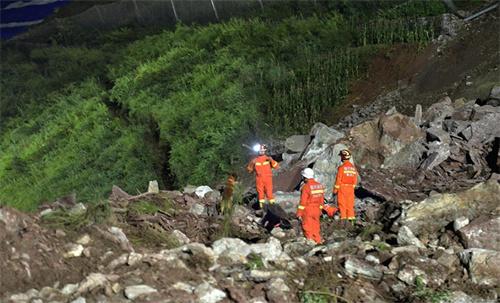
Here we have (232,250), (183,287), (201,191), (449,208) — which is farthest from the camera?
(201,191)

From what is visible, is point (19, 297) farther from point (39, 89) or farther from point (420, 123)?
point (39, 89)

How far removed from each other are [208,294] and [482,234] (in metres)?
4.36

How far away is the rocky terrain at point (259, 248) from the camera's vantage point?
7238mm

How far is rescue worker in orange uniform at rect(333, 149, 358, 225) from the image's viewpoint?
10.9 metres

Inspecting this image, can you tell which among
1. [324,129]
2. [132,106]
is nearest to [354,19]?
[132,106]

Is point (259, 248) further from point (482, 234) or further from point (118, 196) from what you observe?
point (118, 196)

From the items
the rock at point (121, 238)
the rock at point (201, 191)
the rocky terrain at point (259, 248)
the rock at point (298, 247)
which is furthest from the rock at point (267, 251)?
the rock at point (201, 191)

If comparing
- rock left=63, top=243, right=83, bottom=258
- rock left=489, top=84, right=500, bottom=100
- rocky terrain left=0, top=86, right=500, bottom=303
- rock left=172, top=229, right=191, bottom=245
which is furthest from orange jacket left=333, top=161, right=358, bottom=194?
rock left=489, top=84, right=500, bottom=100

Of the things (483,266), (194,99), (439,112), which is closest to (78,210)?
(483,266)

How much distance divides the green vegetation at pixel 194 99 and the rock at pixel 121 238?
28.8ft

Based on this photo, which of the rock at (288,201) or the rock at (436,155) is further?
the rock at (436,155)

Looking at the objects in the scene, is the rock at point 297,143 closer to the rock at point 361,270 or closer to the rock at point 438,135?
the rock at point 438,135

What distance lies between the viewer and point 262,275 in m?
7.60

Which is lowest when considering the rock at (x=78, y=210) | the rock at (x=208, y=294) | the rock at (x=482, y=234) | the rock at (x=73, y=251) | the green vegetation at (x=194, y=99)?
the green vegetation at (x=194, y=99)
